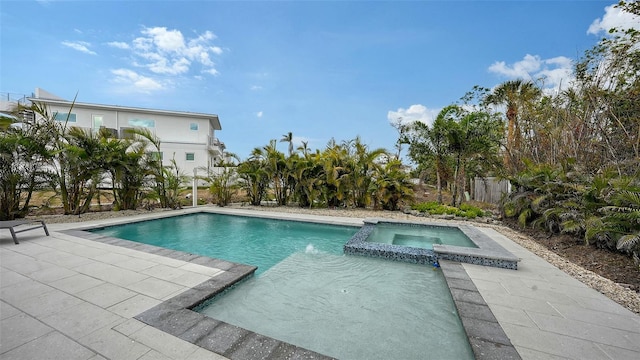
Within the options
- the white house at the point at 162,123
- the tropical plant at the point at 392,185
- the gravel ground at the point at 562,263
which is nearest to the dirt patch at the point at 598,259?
the gravel ground at the point at 562,263

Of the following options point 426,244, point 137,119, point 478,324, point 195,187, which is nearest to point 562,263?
point 426,244

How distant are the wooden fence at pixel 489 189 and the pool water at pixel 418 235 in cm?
567

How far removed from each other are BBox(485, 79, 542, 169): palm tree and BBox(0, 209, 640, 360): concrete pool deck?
27.0ft

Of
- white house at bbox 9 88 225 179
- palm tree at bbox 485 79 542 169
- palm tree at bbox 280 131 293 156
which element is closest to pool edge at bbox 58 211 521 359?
palm tree at bbox 485 79 542 169

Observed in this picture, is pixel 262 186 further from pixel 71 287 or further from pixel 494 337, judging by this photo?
pixel 494 337

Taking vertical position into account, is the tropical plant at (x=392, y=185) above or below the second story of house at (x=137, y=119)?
below

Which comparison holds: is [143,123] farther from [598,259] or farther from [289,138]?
[598,259]

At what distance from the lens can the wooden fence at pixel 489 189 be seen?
36.6ft

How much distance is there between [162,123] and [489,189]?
2228cm

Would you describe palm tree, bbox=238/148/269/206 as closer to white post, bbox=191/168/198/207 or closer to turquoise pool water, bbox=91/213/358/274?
white post, bbox=191/168/198/207

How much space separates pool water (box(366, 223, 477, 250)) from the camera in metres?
5.73

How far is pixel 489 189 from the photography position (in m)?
12.1

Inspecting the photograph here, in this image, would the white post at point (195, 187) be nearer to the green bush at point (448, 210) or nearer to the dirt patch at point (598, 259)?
the green bush at point (448, 210)

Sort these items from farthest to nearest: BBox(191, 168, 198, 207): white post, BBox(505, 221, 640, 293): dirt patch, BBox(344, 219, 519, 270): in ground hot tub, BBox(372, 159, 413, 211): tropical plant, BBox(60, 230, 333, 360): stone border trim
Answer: BBox(191, 168, 198, 207): white post
BBox(372, 159, 413, 211): tropical plant
BBox(344, 219, 519, 270): in ground hot tub
BBox(505, 221, 640, 293): dirt patch
BBox(60, 230, 333, 360): stone border trim
